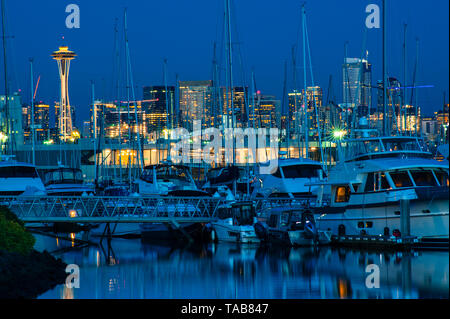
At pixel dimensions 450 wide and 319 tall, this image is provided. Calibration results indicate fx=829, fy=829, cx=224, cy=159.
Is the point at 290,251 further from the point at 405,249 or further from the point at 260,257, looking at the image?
the point at 405,249

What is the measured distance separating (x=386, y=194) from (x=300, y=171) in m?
13.0

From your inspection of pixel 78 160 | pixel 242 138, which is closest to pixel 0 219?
pixel 242 138

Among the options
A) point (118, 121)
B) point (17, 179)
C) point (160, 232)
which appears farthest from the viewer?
point (118, 121)

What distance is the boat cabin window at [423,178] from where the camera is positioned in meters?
34.1

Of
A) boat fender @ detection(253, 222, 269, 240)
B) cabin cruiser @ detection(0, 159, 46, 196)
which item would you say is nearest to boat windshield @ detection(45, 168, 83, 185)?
cabin cruiser @ detection(0, 159, 46, 196)

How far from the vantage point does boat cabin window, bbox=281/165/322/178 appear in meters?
46.5

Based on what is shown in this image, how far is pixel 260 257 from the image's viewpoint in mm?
34594

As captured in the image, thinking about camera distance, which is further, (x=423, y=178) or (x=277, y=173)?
(x=277, y=173)

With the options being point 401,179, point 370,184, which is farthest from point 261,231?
point 401,179

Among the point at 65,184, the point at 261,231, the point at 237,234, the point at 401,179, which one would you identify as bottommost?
the point at 237,234

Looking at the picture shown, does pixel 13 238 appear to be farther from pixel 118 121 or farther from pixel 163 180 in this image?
pixel 118 121

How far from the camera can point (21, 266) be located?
25266 millimetres

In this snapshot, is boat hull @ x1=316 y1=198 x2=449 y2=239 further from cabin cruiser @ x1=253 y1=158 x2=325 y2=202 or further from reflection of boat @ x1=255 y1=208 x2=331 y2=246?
cabin cruiser @ x1=253 y1=158 x2=325 y2=202
